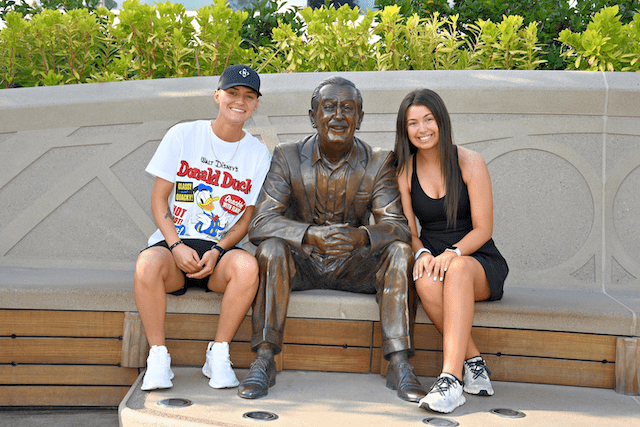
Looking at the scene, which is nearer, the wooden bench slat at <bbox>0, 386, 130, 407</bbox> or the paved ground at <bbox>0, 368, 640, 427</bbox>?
the paved ground at <bbox>0, 368, 640, 427</bbox>

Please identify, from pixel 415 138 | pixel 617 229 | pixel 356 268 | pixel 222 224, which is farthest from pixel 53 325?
pixel 617 229

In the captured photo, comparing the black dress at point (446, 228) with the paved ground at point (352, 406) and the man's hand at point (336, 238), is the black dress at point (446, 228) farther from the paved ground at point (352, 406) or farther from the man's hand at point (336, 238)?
the paved ground at point (352, 406)

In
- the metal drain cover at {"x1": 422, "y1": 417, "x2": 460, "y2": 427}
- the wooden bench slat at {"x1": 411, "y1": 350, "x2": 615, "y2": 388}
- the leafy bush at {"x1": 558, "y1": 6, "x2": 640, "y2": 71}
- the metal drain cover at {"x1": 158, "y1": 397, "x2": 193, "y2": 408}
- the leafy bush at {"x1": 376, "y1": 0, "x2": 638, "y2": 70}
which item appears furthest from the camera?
the leafy bush at {"x1": 376, "y1": 0, "x2": 638, "y2": 70}

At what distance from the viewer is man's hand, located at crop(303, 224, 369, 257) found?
3.05 metres

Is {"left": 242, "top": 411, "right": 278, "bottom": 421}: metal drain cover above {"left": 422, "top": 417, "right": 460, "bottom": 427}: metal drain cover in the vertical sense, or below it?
below

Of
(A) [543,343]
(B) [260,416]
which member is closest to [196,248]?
(B) [260,416]

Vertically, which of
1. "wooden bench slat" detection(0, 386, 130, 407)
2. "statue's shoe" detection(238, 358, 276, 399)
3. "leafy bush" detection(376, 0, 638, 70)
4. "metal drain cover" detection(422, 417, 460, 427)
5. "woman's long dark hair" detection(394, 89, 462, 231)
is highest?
"leafy bush" detection(376, 0, 638, 70)

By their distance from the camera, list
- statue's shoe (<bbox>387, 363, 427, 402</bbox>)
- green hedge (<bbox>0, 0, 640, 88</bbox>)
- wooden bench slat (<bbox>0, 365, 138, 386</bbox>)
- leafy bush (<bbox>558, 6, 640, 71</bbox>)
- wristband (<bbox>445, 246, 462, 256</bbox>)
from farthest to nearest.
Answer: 1. green hedge (<bbox>0, 0, 640, 88</bbox>)
2. leafy bush (<bbox>558, 6, 640, 71</bbox>)
3. wooden bench slat (<bbox>0, 365, 138, 386</bbox>)
4. wristband (<bbox>445, 246, 462, 256</bbox>)
5. statue's shoe (<bbox>387, 363, 427, 402</bbox>)

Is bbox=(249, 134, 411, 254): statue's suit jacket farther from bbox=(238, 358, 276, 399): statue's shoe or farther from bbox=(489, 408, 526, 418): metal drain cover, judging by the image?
bbox=(489, 408, 526, 418): metal drain cover

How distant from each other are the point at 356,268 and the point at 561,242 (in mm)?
1611

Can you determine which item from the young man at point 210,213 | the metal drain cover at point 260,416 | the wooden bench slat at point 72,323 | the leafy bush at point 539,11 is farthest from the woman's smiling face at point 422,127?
the leafy bush at point 539,11

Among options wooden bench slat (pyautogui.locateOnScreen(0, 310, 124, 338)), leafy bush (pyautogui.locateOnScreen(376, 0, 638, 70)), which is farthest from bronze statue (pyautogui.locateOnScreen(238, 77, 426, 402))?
leafy bush (pyautogui.locateOnScreen(376, 0, 638, 70))

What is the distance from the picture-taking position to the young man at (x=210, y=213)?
288 centimetres

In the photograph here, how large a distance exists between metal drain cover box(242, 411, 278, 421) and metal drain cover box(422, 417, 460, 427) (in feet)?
1.96
